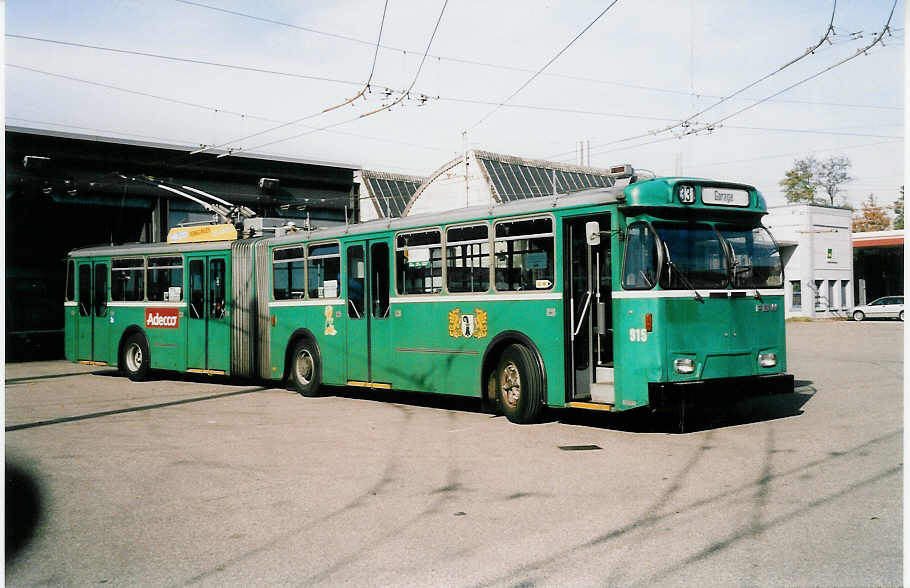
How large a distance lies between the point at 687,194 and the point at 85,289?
16.1 meters

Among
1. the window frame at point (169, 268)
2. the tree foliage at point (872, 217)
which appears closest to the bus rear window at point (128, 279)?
the window frame at point (169, 268)

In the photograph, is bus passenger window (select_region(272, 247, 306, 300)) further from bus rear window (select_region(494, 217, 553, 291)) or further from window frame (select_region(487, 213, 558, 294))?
bus rear window (select_region(494, 217, 553, 291))

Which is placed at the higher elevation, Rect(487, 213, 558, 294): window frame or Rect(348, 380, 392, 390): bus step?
Rect(487, 213, 558, 294): window frame

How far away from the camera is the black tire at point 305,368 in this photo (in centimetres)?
1623

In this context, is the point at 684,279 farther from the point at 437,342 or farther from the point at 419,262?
the point at 419,262

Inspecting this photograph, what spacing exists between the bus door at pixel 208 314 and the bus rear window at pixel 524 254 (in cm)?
806

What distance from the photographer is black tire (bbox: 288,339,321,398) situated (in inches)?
639

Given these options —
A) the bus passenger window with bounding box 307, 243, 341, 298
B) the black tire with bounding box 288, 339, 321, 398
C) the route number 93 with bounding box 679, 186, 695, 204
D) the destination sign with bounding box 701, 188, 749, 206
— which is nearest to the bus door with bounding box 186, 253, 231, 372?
the black tire with bounding box 288, 339, 321, 398

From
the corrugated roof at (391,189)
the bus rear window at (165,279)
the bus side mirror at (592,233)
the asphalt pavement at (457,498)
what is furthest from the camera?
the corrugated roof at (391,189)

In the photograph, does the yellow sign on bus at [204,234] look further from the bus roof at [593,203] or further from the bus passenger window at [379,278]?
the bus passenger window at [379,278]

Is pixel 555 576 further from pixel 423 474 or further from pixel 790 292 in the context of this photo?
pixel 790 292

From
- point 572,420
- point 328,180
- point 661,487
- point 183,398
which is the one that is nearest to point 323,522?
point 661,487

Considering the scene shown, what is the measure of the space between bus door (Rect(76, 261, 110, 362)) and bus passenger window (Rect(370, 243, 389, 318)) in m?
9.26

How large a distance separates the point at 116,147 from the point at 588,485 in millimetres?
27553
